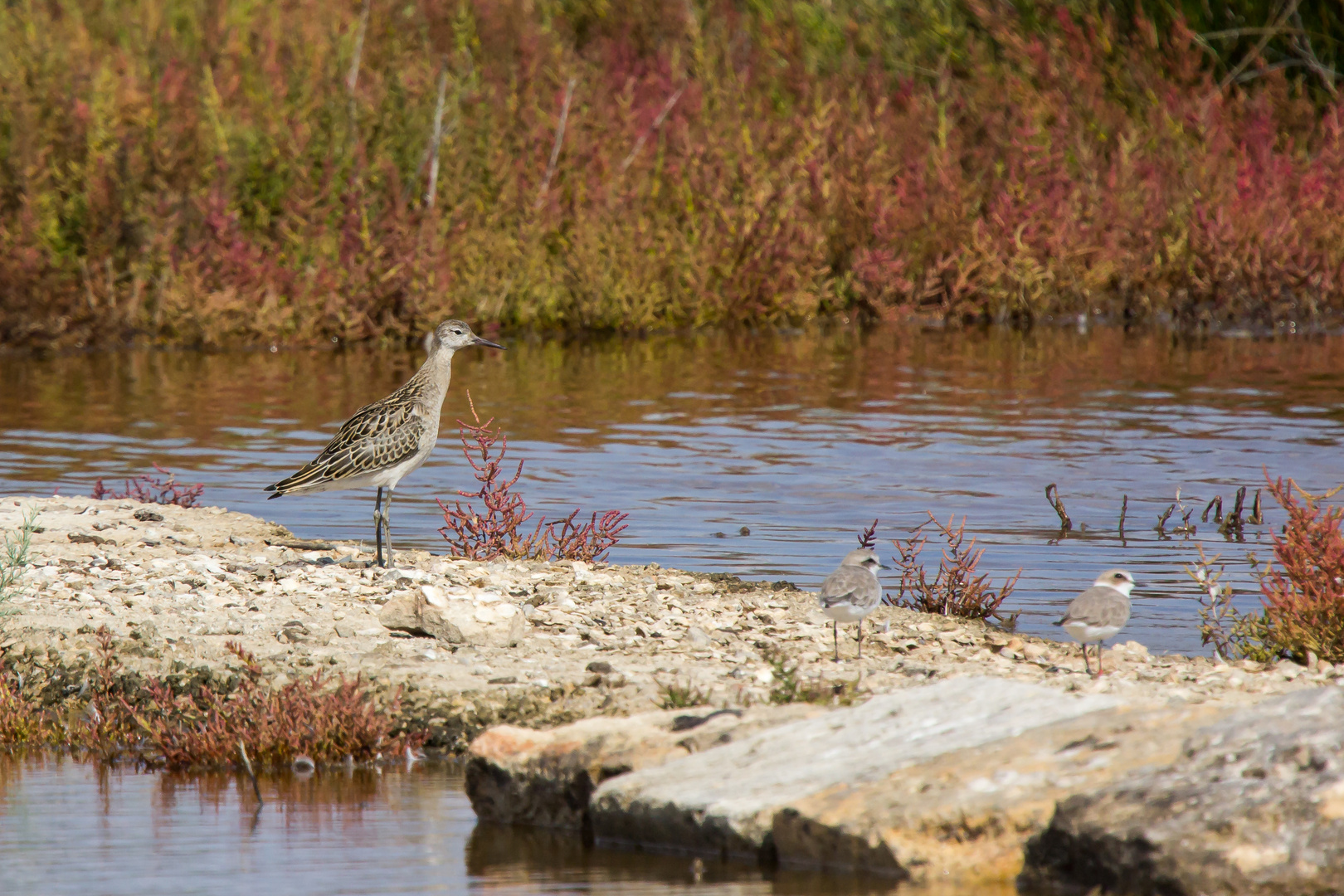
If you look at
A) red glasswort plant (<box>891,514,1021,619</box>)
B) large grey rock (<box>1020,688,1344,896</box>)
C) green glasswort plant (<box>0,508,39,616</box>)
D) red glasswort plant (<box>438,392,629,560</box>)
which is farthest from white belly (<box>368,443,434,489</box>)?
large grey rock (<box>1020,688,1344,896</box>)

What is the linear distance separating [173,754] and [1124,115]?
803 inches

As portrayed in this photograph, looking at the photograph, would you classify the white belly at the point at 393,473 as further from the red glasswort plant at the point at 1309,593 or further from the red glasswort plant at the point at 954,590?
the red glasswort plant at the point at 1309,593

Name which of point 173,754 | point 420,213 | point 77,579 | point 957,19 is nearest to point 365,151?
point 420,213

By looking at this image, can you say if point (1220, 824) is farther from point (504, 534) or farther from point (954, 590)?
point (504, 534)

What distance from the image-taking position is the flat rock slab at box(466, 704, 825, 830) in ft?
19.9

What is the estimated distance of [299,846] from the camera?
5.91m

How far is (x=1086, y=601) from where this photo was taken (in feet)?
23.9

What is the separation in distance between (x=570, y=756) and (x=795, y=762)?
0.80 meters

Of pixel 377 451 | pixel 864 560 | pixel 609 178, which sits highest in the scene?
pixel 609 178

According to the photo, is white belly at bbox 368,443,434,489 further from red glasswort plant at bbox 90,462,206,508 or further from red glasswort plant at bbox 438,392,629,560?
red glasswort plant at bbox 90,462,206,508

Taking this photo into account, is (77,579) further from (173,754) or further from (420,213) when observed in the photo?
(420,213)

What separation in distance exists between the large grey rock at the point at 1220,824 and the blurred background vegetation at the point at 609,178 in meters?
16.2

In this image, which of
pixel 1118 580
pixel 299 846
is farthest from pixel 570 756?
pixel 1118 580

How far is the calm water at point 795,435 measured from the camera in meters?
11.1
